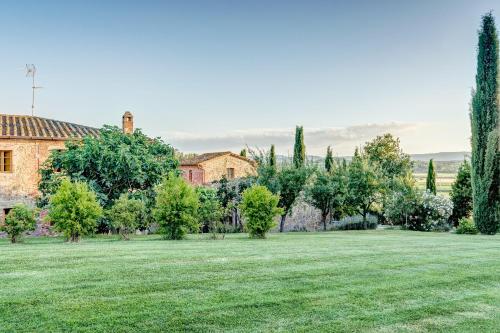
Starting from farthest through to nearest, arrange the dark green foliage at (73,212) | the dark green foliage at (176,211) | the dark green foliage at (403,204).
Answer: the dark green foliage at (403,204) < the dark green foliage at (176,211) < the dark green foliage at (73,212)

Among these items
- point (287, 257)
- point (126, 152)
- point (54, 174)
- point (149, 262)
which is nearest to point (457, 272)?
point (287, 257)

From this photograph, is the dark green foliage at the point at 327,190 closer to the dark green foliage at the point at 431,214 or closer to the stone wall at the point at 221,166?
the dark green foliage at the point at 431,214

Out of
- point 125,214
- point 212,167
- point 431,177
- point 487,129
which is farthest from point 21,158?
point 431,177

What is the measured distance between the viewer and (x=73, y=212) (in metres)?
15.7

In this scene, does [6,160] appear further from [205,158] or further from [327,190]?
[205,158]

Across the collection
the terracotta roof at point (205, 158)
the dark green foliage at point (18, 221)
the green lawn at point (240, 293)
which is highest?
the terracotta roof at point (205, 158)

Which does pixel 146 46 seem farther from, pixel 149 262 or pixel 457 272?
pixel 457 272

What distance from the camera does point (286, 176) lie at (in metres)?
29.9

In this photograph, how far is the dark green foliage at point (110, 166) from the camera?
2461 centimetres

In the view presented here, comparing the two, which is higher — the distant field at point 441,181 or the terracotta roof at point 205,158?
the terracotta roof at point 205,158

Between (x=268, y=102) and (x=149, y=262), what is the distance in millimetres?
19853

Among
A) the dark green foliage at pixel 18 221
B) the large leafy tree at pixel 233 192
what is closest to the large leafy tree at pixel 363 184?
the large leafy tree at pixel 233 192

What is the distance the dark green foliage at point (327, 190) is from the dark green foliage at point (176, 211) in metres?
14.4

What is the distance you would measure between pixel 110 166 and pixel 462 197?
21.2 meters
